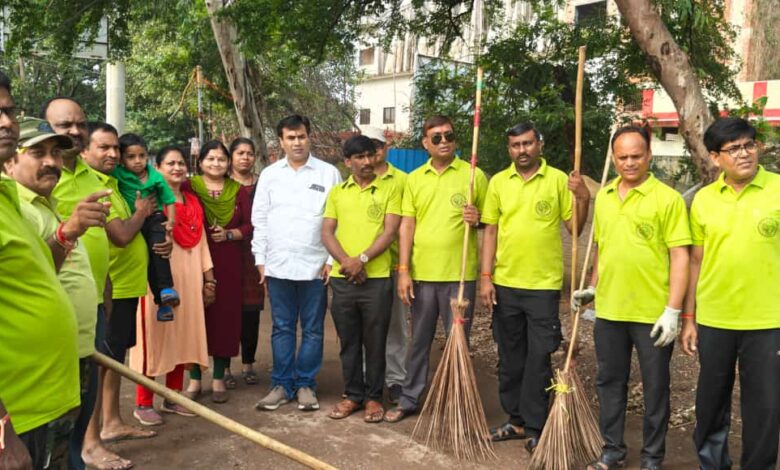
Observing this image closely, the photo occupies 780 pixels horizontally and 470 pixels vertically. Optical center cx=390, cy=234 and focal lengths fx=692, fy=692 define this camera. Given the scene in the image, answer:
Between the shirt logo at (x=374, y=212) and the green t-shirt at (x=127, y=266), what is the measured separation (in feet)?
4.49

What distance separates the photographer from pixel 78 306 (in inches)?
107

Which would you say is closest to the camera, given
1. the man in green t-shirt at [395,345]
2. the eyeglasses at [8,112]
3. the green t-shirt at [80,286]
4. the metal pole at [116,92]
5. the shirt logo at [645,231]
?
the eyeglasses at [8,112]

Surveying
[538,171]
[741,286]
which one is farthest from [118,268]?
[741,286]

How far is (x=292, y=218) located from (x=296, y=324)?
0.71 metres

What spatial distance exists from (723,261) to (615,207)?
582 millimetres

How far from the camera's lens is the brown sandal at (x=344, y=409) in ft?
14.6

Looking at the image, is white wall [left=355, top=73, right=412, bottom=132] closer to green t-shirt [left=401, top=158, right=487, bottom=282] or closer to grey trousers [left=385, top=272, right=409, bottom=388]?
grey trousers [left=385, top=272, right=409, bottom=388]

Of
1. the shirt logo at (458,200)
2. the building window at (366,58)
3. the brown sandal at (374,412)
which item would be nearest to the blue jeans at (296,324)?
the brown sandal at (374,412)

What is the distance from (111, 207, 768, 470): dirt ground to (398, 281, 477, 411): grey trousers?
18cm

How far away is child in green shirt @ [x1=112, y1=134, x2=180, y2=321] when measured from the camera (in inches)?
162

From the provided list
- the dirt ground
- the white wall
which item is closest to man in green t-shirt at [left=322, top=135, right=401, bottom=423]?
the dirt ground

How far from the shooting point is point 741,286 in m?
3.18

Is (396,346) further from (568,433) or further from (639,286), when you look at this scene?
(639,286)

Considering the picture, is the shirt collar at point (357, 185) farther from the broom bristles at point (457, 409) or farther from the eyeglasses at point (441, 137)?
the broom bristles at point (457, 409)
